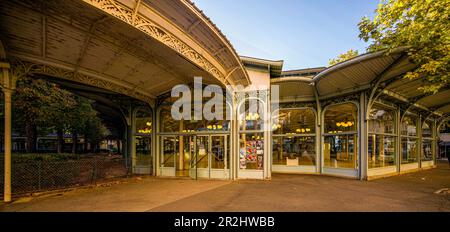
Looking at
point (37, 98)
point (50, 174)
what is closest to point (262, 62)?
point (50, 174)

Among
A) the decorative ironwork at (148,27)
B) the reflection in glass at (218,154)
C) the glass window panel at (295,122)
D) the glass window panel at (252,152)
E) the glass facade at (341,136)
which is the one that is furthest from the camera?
the glass window panel at (295,122)

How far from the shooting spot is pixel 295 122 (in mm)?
13008

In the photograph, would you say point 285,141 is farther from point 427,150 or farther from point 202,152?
point 427,150

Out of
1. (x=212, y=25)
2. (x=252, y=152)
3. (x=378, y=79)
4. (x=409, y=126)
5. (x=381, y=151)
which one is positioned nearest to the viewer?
(x=212, y=25)

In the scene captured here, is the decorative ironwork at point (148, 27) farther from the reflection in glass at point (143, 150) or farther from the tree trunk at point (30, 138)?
the tree trunk at point (30, 138)

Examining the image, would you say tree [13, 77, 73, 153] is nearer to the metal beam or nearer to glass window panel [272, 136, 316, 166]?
glass window panel [272, 136, 316, 166]

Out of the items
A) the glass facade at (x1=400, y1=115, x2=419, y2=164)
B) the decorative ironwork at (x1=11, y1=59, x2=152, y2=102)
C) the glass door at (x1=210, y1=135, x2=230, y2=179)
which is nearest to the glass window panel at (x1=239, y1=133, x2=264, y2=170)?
the glass door at (x1=210, y1=135, x2=230, y2=179)

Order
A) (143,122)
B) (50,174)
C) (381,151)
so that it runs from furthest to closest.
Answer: (143,122) < (381,151) < (50,174)

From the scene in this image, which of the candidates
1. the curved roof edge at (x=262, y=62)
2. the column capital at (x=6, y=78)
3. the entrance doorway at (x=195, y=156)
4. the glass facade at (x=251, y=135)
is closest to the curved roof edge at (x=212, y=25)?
the curved roof edge at (x=262, y=62)

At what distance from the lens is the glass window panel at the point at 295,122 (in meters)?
12.8

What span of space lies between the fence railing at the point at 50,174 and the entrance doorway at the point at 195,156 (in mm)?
2982

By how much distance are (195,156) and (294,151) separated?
601 centimetres

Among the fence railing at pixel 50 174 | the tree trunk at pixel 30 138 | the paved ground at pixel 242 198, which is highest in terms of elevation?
the tree trunk at pixel 30 138

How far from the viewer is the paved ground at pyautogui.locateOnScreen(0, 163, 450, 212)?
19.5 feet
